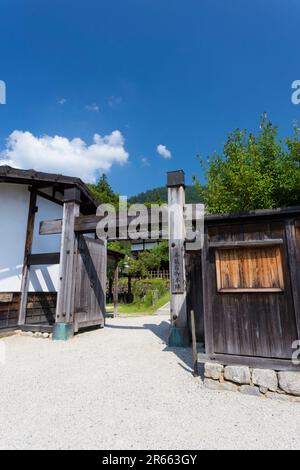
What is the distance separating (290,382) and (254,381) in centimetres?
52

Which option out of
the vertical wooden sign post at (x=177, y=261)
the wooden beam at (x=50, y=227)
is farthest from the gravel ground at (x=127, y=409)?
the wooden beam at (x=50, y=227)

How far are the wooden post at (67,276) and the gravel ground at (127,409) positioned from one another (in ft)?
5.42

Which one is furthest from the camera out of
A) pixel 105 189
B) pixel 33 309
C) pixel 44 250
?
pixel 105 189

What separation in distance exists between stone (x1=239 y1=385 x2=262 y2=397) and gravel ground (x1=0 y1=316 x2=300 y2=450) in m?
0.12

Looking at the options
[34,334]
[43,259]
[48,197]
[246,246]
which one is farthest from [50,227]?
[246,246]

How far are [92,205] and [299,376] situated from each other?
8957 millimetres

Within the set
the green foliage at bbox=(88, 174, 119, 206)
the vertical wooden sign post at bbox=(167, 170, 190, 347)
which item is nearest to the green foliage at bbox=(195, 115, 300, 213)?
the vertical wooden sign post at bbox=(167, 170, 190, 347)

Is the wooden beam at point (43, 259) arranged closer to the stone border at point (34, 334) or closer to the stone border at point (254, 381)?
the stone border at point (34, 334)

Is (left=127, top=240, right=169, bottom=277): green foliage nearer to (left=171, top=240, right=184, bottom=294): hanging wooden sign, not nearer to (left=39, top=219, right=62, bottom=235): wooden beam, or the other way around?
(left=39, top=219, right=62, bottom=235): wooden beam

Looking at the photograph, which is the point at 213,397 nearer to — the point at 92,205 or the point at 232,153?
the point at 92,205

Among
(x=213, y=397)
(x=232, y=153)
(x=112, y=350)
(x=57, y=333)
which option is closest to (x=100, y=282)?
(x=57, y=333)

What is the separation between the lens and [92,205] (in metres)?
10.9

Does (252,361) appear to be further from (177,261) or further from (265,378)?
(177,261)

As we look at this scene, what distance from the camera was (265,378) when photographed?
13.6ft
